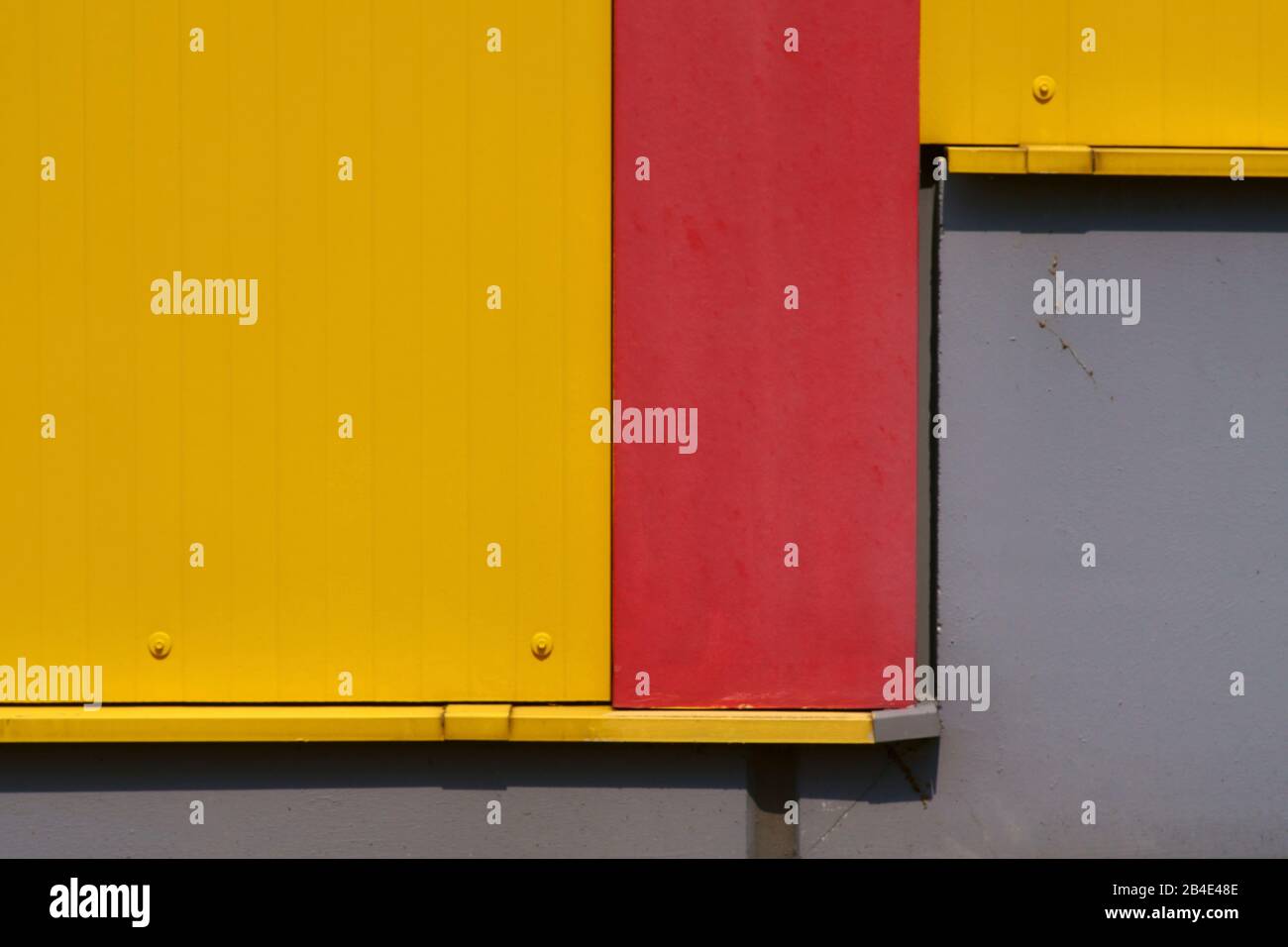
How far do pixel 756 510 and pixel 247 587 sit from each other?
1.65 metres

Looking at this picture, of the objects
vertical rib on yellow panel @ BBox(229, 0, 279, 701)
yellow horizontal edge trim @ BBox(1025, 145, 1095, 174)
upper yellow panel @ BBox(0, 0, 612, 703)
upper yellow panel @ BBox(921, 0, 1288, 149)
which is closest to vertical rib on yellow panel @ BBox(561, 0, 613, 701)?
upper yellow panel @ BBox(0, 0, 612, 703)

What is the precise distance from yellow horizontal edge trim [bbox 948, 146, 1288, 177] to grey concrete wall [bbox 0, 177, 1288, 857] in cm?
8

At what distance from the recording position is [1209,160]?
12.8 ft

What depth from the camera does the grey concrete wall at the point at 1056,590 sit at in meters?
3.96

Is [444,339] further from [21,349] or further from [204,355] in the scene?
[21,349]

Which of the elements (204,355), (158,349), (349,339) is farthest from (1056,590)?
(158,349)

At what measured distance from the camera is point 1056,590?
3.98 metres

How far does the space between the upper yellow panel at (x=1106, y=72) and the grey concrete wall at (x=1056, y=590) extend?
0.18 m

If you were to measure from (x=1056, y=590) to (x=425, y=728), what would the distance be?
6.78 ft

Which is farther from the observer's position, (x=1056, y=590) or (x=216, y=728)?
(x=1056, y=590)

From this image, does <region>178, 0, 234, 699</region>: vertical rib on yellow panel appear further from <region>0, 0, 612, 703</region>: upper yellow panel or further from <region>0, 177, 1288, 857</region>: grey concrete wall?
<region>0, 177, 1288, 857</region>: grey concrete wall

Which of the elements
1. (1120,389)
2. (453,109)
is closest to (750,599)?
(1120,389)

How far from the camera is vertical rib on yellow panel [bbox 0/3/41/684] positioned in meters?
3.90

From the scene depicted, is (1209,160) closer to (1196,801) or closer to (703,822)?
(1196,801)
